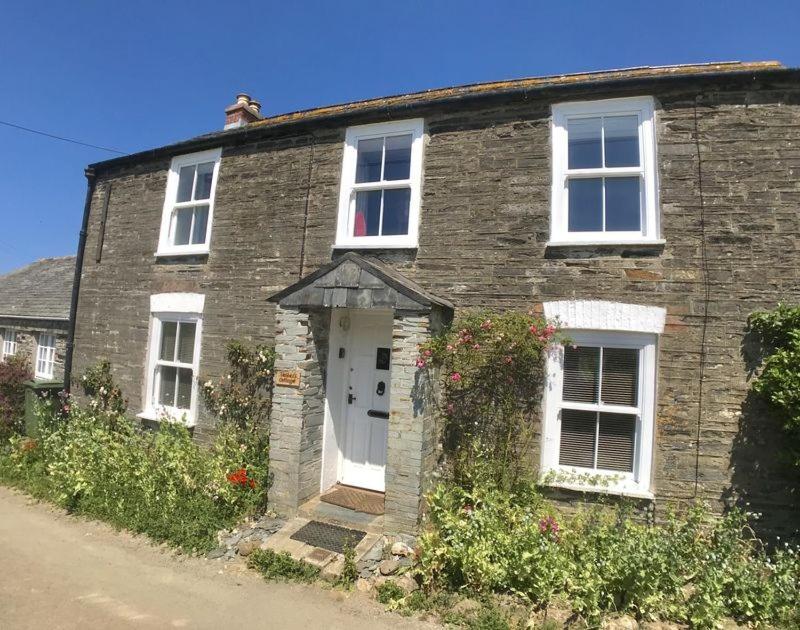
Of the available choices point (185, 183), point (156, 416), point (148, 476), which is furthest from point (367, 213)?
point (156, 416)

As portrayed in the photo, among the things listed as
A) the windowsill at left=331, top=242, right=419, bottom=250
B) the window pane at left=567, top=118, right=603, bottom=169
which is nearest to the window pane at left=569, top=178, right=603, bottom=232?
the window pane at left=567, top=118, right=603, bottom=169

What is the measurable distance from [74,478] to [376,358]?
452 centimetres

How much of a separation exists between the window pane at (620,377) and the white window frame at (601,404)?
0.22ft

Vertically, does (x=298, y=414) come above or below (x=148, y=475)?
above

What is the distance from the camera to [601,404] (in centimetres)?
533

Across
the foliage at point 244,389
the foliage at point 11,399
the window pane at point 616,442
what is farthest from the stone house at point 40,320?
the window pane at point 616,442

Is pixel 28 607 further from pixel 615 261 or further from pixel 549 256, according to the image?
pixel 615 261

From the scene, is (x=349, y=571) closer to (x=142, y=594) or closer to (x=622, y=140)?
(x=142, y=594)

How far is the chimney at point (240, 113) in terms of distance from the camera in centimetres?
909

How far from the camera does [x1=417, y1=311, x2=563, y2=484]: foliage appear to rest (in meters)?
5.42

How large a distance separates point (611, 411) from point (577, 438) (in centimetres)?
52

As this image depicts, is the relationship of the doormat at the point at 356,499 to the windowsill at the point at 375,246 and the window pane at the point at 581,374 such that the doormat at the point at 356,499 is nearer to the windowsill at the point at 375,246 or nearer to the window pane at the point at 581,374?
the window pane at the point at 581,374

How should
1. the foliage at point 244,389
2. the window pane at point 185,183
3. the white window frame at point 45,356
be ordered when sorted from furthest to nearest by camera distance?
the white window frame at point 45,356, the window pane at point 185,183, the foliage at point 244,389

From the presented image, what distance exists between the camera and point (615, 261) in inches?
212
